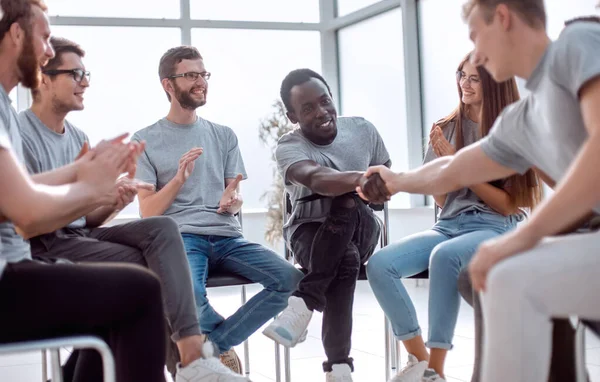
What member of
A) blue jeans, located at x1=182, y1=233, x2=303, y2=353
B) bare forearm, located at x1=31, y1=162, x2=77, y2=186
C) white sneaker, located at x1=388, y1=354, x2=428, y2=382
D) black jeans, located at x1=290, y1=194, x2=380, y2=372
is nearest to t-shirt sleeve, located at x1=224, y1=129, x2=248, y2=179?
blue jeans, located at x1=182, y1=233, x2=303, y2=353

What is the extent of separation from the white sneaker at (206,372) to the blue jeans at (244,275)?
A: 43cm

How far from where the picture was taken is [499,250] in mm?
1410

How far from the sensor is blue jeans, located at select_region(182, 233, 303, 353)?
290 cm

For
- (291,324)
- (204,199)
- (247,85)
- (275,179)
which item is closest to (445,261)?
(291,324)

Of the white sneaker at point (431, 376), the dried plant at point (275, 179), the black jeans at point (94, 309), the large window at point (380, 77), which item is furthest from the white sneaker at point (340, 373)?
the large window at point (380, 77)

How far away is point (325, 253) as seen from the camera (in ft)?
9.11

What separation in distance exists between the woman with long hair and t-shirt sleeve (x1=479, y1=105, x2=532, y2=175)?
3.06 ft

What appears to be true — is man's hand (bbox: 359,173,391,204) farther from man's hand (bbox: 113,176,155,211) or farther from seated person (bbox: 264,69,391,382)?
man's hand (bbox: 113,176,155,211)

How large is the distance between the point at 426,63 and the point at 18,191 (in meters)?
5.82

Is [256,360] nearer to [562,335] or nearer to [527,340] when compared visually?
[562,335]

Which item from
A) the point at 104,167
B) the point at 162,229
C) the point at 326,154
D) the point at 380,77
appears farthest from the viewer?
the point at 380,77

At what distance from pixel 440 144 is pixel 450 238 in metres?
0.37

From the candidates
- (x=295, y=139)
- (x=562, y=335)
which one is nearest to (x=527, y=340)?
(x=562, y=335)

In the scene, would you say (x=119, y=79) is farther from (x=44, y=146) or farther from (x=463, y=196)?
(x=463, y=196)
